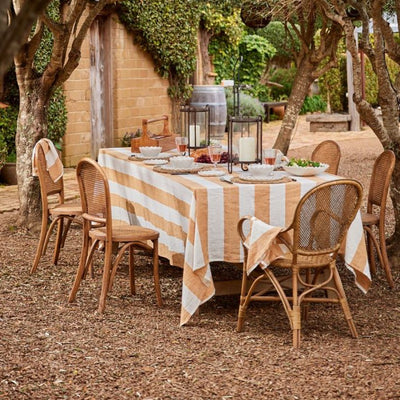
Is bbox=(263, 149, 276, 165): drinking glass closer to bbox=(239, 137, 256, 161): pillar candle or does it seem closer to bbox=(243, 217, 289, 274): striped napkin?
bbox=(239, 137, 256, 161): pillar candle

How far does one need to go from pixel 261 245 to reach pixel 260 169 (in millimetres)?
718

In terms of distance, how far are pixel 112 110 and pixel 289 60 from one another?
11.1 metres

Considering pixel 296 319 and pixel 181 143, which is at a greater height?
pixel 181 143

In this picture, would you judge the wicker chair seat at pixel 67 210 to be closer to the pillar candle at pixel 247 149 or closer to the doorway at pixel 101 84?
the pillar candle at pixel 247 149

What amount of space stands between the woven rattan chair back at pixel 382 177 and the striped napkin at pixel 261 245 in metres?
1.35

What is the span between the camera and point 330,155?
6.48 metres

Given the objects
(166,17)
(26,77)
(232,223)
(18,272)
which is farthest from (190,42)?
(232,223)

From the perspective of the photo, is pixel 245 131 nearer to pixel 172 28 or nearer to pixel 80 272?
pixel 80 272

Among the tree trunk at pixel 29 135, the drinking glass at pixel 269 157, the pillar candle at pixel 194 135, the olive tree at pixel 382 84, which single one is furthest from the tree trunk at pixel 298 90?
the drinking glass at pixel 269 157

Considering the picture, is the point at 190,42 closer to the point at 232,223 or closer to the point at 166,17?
the point at 166,17

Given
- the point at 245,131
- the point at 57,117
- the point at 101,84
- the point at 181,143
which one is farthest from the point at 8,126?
the point at 245,131

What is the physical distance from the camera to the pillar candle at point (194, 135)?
6324 millimetres

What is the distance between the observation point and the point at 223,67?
1678 centimetres

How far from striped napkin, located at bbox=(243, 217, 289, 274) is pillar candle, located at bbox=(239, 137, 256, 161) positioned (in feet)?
2.61
